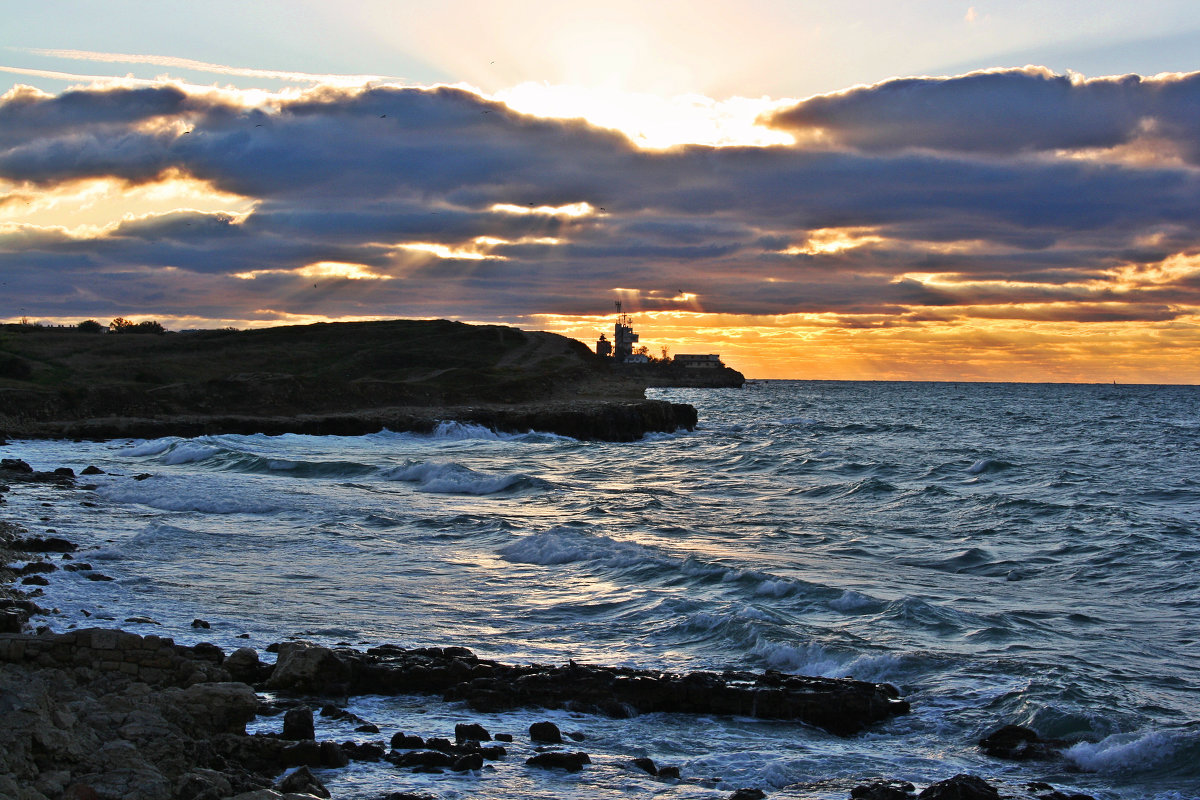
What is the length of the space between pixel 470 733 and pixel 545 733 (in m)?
0.76

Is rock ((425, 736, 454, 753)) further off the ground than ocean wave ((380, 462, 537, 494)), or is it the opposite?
rock ((425, 736, 454, 753))

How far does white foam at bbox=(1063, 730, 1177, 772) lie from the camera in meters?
9.53

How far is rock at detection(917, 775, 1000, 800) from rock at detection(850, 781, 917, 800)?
160mm

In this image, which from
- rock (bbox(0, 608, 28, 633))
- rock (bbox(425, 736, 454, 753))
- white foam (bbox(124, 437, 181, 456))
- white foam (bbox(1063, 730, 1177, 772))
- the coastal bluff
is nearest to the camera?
rock (bbox(425, 736, 454, 753))

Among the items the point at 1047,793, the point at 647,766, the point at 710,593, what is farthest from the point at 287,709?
the point at 710,593

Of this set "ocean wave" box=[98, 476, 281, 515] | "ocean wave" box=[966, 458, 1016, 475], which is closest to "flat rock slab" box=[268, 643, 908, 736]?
"ocean wave" box=[98, 476, 281, 515]

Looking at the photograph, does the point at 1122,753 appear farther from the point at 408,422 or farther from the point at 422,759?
the point at 408,422

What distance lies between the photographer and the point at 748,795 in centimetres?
831

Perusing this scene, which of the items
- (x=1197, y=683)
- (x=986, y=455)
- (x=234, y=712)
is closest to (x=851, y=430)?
(x=986, y=455)

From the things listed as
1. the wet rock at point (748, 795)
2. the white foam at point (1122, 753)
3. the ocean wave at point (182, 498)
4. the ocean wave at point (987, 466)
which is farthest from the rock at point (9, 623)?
the ocean wave at point (987, 466)

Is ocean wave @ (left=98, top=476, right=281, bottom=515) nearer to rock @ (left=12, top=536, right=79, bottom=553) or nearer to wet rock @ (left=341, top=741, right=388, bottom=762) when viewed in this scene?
rock @ (left=12, top=536, right=79, bottom=553)

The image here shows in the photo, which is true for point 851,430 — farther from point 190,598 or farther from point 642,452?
point 190,598

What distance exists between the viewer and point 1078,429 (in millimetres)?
70438

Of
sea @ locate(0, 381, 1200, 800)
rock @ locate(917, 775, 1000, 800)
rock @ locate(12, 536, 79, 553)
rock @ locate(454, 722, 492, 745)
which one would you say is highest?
rock @ locate(12, 536, 79, 553)
